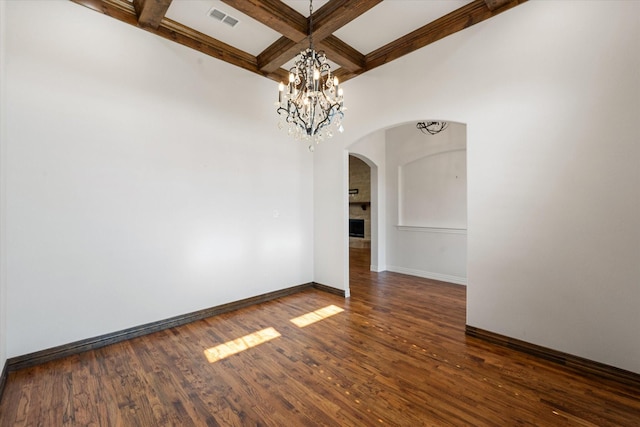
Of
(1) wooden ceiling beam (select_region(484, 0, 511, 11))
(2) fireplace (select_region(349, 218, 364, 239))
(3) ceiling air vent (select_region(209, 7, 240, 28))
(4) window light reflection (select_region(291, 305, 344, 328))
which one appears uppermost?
(3) ceiling air vent (select_region(209, 7, 240, 28))

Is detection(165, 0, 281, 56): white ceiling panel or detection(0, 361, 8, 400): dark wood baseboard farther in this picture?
detection(165, 0, 281, 56): white ceiling panel

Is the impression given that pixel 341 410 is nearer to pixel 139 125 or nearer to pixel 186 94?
pixel 139 125

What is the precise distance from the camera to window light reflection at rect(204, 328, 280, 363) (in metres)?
2.75

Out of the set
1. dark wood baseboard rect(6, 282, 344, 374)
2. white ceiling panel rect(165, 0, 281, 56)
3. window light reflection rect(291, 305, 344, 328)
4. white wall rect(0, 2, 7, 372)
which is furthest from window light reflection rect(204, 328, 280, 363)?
white ceiling panel rect(165, 0, 281, 56)

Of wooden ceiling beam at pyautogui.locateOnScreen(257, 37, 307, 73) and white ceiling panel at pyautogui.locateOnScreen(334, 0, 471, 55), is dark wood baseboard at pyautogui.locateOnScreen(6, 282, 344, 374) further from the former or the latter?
white ceiling panel at pyautogui.locateOnScreen(334, 0, 471, 55)

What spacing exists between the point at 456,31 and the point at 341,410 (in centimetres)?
404

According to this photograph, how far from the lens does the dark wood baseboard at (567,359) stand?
2.30 meters

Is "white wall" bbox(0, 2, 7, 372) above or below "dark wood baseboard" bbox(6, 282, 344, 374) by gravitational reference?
above

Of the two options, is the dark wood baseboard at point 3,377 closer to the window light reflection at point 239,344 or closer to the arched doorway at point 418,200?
the window light reflection at point 239,344

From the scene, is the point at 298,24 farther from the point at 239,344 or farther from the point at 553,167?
the point at 239,344

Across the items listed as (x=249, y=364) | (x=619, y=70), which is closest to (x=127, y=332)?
(x=249, y=364)

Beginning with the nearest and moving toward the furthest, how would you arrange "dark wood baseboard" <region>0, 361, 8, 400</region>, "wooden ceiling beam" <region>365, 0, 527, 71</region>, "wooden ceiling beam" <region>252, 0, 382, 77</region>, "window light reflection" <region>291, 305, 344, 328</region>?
1. "dark wood baseboard" <region>0, 361, 8, 400</region>
2. "wooden ceiling beam" <region>252, 0, 382, 77</region>
3. "wooden ceiling beam" <region>365, 0, 527, 71</region>
4. "window light reflection" <region>291, 305, 344, 328</region>

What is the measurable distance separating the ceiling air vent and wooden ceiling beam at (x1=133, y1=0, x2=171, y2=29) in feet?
1.60

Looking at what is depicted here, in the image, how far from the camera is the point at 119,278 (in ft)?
10.0
